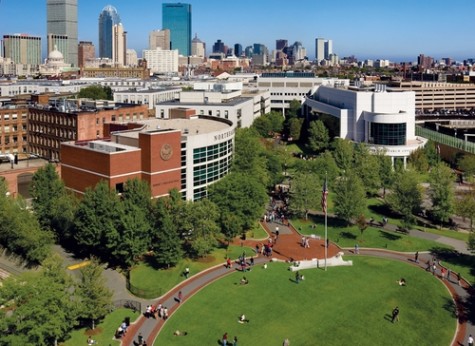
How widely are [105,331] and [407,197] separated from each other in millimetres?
44867

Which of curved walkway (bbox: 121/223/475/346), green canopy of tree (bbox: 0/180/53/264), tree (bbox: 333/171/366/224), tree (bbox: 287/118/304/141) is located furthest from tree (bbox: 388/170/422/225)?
tree (bbox: 287/118/304/141)

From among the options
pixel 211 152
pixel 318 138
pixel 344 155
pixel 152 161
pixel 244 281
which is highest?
pixel 211 152

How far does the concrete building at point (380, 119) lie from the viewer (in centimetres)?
11088

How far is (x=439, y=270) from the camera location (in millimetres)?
59812

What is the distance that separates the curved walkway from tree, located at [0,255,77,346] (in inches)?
214

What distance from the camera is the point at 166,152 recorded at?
6838 cm

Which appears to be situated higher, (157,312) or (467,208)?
(467,208)

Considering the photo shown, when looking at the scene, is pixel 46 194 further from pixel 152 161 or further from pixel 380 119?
pixel 380 119

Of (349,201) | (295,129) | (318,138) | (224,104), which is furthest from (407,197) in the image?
(295,129)

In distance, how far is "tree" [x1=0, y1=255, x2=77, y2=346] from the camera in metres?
38.8

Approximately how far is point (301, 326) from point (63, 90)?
14620 centimetres

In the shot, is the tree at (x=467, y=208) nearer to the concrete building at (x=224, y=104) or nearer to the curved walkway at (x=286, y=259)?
the curved walkway at (x=286, y=259)

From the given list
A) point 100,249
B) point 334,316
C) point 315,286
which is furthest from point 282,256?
point 100,249

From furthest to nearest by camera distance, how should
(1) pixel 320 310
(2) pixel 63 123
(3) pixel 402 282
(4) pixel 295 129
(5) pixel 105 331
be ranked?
(4) pixel 295 129 → (2) pixel 63 123 → (3) pixel 402 282 → (1) pixel 320 310 → (5) pixel 105 331
